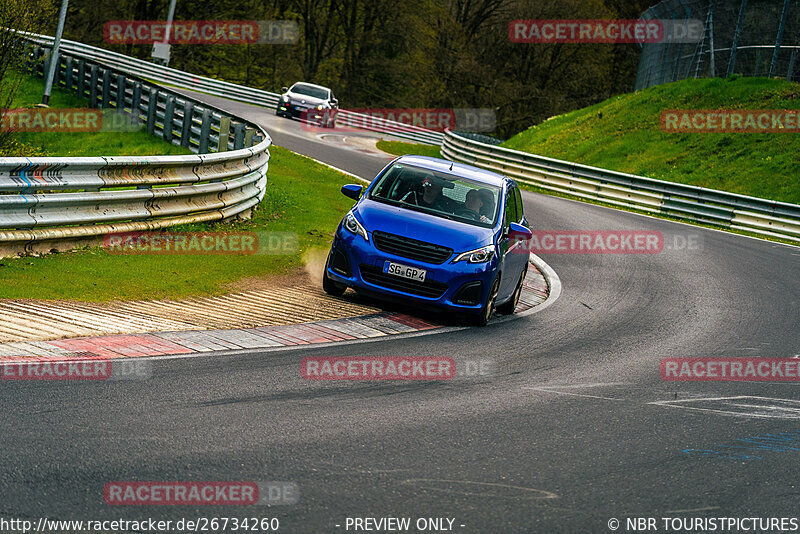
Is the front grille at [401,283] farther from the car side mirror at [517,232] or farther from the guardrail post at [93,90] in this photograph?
the guardrail post at [93,90]

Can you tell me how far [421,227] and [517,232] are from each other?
143 cm

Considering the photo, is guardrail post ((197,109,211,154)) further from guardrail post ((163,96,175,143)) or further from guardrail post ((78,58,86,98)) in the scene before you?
guardrail post ((78,58,86,98))

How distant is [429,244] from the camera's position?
1078 cm

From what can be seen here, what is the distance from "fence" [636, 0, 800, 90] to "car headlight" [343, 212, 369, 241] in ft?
81.6

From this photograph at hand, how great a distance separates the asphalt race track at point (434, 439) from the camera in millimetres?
4949

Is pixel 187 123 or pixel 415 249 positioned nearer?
pixel 415 249

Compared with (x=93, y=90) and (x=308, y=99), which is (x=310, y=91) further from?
(x=93, y=90)

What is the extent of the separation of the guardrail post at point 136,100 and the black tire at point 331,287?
1693cm

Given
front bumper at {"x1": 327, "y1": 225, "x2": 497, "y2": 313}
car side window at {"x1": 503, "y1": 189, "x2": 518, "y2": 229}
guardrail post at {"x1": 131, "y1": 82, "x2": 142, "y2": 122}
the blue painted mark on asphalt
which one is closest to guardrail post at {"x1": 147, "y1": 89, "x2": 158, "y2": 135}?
guardrail post at {"x1": 131, "y1": 82, "x2": 142, "y2": 122}

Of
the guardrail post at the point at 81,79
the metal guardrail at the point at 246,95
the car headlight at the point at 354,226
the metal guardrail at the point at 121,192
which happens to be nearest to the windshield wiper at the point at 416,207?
the car headlight at the point at 354,226

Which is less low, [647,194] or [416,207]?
[416,207]

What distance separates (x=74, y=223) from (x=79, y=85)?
22028mm

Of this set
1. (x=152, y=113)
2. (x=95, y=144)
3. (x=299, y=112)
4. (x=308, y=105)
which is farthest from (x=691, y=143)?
(x=95, y=144)

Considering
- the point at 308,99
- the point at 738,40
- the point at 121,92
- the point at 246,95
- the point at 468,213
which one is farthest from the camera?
the point at 246,95
